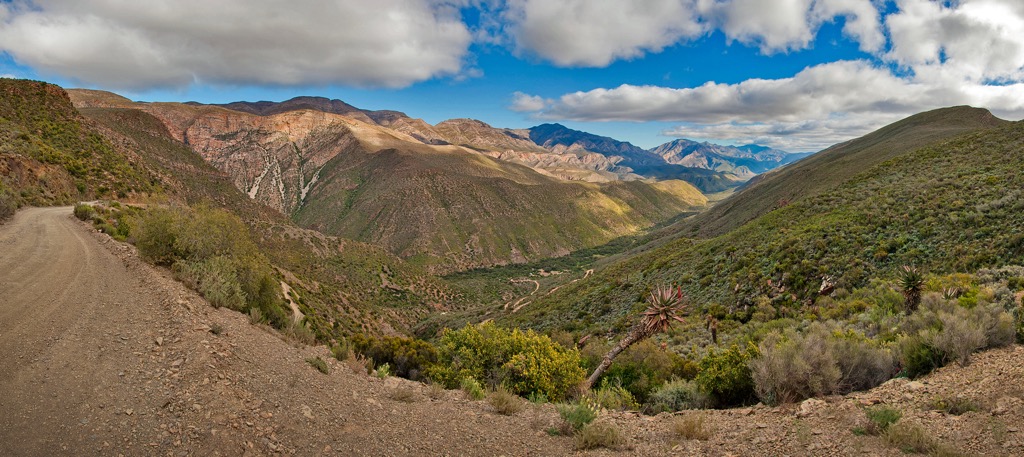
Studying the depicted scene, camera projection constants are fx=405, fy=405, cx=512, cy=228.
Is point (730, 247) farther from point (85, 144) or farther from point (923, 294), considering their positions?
point (85, 144)

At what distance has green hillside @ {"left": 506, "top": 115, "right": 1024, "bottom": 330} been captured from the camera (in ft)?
61.6

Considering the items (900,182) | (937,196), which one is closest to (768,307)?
(937,196)

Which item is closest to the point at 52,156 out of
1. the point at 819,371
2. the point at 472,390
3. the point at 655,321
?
the point at 472,390

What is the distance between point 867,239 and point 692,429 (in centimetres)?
2195

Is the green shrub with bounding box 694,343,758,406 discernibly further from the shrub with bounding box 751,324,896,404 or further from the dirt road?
the dirt road

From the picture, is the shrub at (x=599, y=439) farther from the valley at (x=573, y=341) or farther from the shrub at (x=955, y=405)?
the shrub at (x=955, y=405)

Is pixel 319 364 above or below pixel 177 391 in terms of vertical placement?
below

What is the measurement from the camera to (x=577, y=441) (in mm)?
8289

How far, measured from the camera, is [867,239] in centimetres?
2284

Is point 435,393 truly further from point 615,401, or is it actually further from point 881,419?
point 881,419

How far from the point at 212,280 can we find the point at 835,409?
18221 millimetres

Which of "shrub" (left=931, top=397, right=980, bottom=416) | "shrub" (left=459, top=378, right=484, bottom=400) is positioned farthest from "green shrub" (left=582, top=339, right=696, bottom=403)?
"shrub" (left=931, top=397, right=980, bottom=416)

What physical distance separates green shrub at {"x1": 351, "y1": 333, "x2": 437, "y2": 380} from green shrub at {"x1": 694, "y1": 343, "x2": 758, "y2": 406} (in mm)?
10975

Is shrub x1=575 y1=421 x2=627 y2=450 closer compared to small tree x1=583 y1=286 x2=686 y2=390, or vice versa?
shrub x1=575 y1=421 x2=627 y2=450
